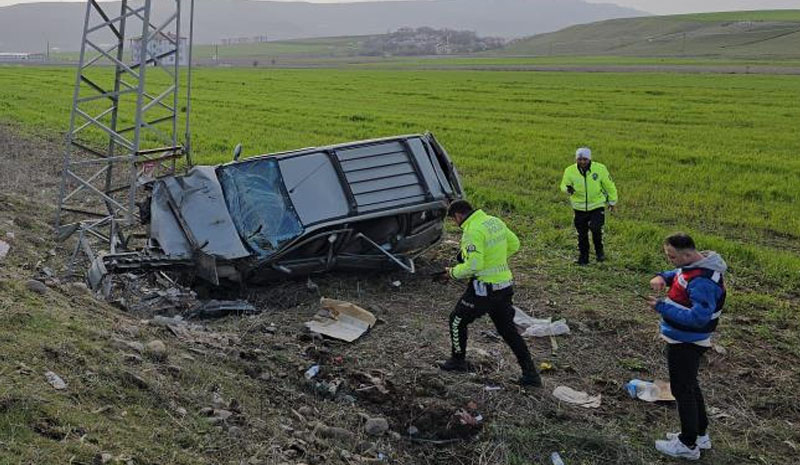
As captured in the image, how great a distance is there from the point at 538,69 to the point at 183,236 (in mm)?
47470

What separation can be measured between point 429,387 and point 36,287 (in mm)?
3341

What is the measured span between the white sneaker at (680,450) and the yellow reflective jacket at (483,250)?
5.49 ft

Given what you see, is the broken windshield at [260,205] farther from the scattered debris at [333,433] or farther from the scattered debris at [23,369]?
the scattered debris at [23,369]

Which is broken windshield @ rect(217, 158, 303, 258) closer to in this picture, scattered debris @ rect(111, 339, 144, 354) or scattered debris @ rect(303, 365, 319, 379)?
scattered debris @ rect(303, 365, 319, 379)

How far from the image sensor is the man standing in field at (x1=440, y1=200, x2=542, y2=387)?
6.16 metres

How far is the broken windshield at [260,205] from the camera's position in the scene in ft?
27.3

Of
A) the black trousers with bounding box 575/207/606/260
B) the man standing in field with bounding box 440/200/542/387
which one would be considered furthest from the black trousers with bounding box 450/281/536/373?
the black trousers with bounding box 575/207/606/260

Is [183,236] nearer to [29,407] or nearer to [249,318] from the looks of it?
[249,318]

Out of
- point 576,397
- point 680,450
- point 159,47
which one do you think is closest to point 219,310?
point 576,397

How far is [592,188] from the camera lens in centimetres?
993

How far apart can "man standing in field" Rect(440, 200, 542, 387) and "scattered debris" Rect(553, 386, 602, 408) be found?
179 mm

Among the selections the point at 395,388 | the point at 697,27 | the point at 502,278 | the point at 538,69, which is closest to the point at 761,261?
the point at 502,278

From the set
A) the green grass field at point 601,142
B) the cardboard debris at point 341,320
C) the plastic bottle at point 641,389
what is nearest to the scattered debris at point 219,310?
the cardboard debris at point 341,320

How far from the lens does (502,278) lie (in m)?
6.27
